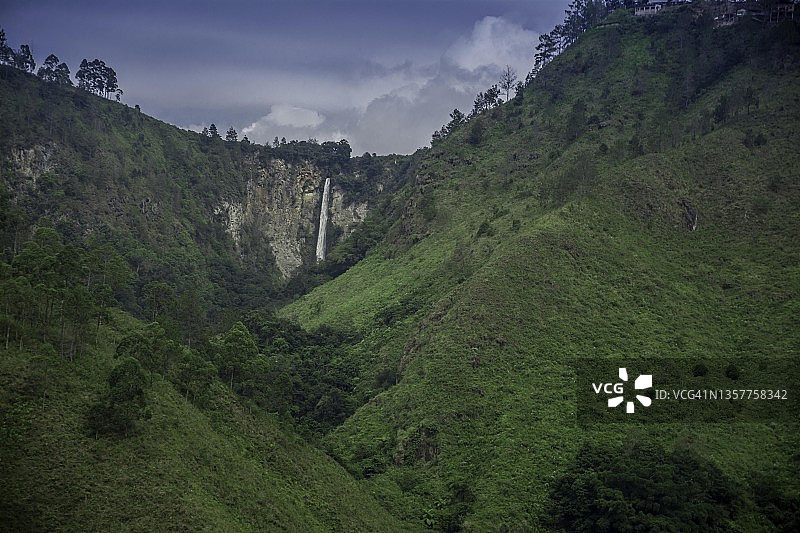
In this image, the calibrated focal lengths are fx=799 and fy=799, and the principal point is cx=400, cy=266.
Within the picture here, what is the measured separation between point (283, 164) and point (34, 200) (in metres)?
55.7

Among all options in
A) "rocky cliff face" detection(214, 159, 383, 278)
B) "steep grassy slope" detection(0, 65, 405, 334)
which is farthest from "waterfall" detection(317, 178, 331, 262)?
"steep grassy slope" detection(0, 65, 405, 334)

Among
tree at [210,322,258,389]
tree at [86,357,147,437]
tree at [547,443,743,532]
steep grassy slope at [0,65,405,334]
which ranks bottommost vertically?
tree at [547,443,743,532]

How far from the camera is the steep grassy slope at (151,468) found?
108 feet

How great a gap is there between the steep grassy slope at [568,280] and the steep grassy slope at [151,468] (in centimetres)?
728

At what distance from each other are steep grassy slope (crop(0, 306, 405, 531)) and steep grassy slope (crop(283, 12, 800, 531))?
728cm

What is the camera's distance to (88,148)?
10494 centimetres

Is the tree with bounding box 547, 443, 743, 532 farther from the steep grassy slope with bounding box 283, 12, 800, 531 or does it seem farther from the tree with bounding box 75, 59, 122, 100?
the tree with bounding box 75, 59, 122, 100

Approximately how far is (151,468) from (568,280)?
133 feet

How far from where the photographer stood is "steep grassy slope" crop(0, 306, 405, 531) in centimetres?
3281

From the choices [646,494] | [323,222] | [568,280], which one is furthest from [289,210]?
[646,494]

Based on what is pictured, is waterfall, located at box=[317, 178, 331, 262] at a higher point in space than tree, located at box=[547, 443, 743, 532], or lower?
higher

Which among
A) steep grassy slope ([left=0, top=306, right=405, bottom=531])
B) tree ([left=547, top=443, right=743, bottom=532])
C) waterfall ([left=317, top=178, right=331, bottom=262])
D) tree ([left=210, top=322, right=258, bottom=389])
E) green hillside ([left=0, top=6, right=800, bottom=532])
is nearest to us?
steep grassy slope ([left=0, top=306, right=405, bottom=531])

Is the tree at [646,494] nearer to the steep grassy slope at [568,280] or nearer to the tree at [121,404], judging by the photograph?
the steep grassy slope at [568,280]

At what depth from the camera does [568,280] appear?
220 ft
